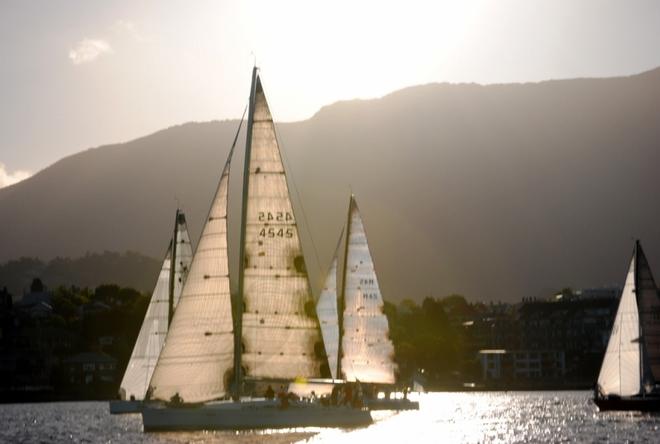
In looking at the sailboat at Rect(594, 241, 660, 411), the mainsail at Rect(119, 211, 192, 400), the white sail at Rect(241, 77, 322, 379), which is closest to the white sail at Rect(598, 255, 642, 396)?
the sailboat at Rect(594, 241, 660, 411)

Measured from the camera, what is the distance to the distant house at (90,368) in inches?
6781

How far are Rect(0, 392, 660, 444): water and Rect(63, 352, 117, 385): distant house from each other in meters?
74.3

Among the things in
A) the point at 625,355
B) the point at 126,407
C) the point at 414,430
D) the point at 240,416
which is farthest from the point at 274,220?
the point at 126,407

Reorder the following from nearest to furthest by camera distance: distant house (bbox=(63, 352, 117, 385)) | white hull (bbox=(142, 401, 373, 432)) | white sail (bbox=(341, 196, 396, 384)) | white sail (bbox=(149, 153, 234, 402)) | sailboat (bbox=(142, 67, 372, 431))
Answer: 1. white hull (bbox=(142, 401, 373, 432))
2. white sail (bbox=(149, 153, 234, 402))
3. sailboat (bbox=(142, 67, 372, 431))
4. white sail (bbox=(341, 196, 396, 384))
5. distant house (bbox=(63, 352, 117, 385))

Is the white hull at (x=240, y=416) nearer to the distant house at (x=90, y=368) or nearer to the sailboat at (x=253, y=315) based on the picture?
the sailboat at (x=253, y=315)

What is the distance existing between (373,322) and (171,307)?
12.7 meters

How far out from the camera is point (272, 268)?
57156mm

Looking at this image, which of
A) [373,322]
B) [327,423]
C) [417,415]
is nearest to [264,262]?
[327,423]

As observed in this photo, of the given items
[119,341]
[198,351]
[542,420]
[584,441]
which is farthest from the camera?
[119,341]

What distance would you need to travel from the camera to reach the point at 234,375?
56375 mm

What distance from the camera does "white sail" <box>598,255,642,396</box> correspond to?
8625 centimetres

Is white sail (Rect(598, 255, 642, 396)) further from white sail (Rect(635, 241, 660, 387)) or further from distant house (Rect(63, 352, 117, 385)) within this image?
distant house (Rect(63, 352, 117, 385))

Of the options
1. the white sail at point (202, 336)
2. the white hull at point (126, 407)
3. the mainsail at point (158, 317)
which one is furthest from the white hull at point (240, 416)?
the white hull at point (126, 407)

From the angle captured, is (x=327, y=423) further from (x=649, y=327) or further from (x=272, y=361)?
(x=649, y=327)
